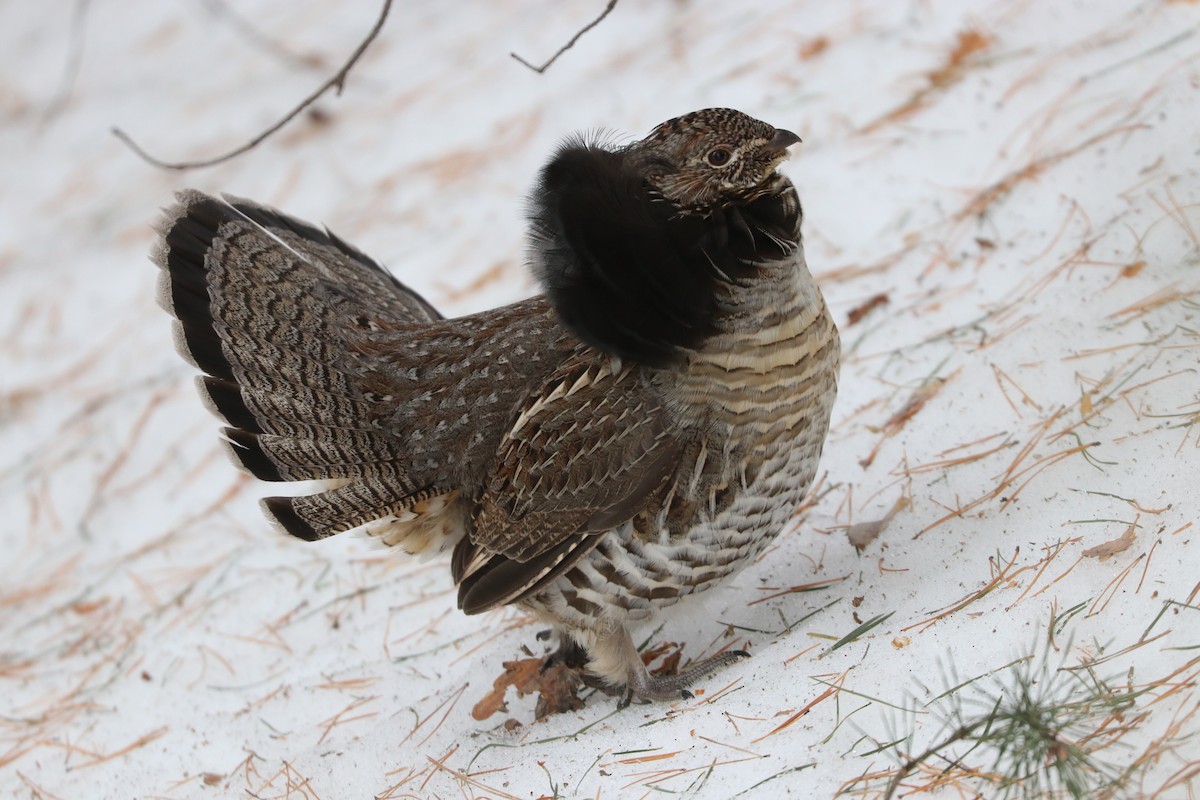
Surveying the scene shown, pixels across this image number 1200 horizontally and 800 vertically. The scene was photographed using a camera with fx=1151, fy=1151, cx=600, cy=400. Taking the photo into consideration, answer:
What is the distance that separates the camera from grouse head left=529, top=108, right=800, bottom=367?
296 centimetres

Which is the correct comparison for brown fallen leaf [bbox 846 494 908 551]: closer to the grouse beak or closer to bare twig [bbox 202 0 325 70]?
the grouse beak

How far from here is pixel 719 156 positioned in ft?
9.66

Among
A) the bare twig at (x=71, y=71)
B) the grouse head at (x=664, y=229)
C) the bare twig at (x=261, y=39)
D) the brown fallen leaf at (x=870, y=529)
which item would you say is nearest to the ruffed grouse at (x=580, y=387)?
the grouse head at (x=664, y=229)

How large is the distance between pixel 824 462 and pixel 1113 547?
1.37m

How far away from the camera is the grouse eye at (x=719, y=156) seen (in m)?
2.94

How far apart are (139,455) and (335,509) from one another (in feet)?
8.54

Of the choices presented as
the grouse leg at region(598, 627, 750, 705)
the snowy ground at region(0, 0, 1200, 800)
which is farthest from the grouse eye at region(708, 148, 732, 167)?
the grouse leg at region(598, 627, 750, 705)

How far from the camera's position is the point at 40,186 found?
26.0ft

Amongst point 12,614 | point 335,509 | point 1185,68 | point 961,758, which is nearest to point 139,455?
point 12,614

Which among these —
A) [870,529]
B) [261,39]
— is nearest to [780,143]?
[870,529]

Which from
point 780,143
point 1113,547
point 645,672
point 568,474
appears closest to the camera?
point 1113,547

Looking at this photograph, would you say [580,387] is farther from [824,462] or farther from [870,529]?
[824,462]

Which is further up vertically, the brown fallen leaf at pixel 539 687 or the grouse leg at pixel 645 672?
the grouse leg at pixel 645 672

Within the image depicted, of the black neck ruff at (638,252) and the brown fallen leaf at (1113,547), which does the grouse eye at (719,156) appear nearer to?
the black neck ruff at (638,252)
